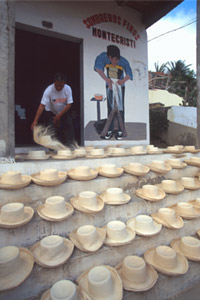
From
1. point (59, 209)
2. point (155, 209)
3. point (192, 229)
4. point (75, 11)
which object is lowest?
point (192, 229)

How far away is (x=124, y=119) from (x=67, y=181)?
3.69 m

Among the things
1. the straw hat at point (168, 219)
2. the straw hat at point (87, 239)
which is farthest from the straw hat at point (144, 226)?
the straw hat at point (87, 239)

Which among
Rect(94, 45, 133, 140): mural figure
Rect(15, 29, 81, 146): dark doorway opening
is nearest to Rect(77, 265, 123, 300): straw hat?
Rect(94, 45, 133, 140): mural figure

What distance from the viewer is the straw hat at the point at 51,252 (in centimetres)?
110

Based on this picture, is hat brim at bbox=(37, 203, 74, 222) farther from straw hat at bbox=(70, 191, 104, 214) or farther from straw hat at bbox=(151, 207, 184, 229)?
straw hat at bbox=(151, 207, 184, 229)

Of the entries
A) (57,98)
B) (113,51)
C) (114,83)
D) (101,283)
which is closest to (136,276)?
(101,283)

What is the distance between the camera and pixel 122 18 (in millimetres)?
4980

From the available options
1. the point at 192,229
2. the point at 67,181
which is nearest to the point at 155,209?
the point at 192,229

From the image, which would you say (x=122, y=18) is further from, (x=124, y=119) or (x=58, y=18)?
(x=124, y=119)

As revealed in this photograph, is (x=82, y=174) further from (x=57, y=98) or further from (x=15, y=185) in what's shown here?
(x=57, y=98)

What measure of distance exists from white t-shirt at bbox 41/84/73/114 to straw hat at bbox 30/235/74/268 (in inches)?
118

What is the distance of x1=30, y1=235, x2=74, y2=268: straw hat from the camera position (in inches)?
43.5

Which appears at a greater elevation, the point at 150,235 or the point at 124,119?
the point at 124,119

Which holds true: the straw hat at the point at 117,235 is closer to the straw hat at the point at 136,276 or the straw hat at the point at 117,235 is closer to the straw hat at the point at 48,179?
the straw hat at the point at 136,276
